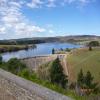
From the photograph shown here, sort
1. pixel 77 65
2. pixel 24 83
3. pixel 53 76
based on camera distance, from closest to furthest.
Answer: pixel 24 83
pixel 53 76
pixel 77 65

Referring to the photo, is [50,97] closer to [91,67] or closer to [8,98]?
[8,98]

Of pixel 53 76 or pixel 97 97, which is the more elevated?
pixel 97 97

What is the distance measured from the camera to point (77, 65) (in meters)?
58.7

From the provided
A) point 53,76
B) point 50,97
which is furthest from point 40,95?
point 53,76

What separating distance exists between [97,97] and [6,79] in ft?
8.84

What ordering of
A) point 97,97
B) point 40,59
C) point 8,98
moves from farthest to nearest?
point 40,59
point 8,98
point 97,97

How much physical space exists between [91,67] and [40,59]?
35570 millimetres

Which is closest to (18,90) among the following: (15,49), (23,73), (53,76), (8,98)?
(8,98)

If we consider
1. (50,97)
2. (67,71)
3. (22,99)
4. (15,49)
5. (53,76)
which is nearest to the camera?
(50,97)

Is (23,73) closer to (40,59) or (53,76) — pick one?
(53,76)

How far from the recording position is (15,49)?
387ft

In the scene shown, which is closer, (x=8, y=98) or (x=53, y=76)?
(x=8, y=98)

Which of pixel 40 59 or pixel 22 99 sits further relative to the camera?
pixel 40 59

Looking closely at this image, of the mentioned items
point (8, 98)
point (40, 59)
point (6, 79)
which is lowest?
point (40, 59)
